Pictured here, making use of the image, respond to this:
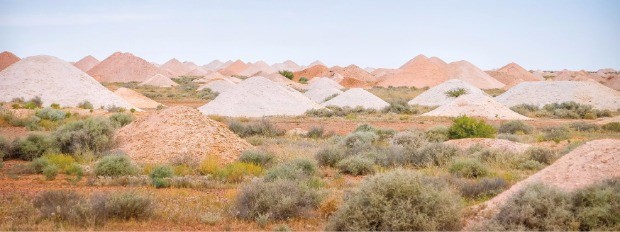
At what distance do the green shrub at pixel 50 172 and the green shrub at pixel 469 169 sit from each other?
786 centimetres

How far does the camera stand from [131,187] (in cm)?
958

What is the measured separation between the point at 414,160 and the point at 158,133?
6.62m

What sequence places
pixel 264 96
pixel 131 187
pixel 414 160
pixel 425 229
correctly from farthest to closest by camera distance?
pixel 264 96 < pixel 414 160 < pixel 131 187 < pixel 425 229

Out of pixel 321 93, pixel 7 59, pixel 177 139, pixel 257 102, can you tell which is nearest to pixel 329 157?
pixel 177 139

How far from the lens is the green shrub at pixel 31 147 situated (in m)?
13.4

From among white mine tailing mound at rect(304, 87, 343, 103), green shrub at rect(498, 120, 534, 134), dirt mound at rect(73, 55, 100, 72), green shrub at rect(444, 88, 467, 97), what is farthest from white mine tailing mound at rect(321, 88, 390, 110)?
dirt mound at rect(73, 55, 100, 72)

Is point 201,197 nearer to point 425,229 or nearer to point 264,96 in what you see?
point 425,229

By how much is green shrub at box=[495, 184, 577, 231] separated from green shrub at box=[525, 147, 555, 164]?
6.81m

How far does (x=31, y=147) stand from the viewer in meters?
13.4

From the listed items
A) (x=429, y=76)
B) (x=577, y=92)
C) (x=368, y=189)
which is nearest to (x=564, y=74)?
(x=429, y=76)

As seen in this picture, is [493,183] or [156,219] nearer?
[156,219]

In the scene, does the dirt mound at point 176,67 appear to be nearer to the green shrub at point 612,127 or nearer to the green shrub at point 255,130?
the green shrub at point 255,130

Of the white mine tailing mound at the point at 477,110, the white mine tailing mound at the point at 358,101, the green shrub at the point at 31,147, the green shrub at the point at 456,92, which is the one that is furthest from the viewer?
the green shrub at the point at 456,92

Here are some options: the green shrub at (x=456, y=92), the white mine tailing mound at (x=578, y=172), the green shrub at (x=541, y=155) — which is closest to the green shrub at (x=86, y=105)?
the green shrub at (x=541, y=155)
